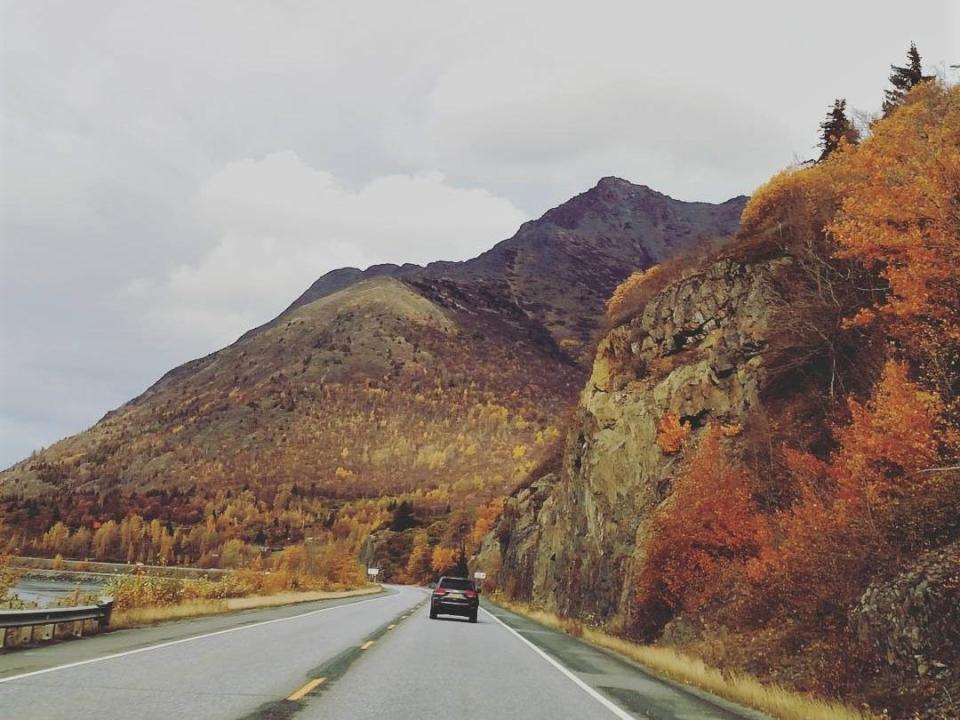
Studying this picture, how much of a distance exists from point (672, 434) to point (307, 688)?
2234 cm

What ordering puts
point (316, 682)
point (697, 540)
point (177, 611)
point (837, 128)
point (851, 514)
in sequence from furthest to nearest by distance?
point (837, 128) < point (697, 540) < point (177, 611) < point (851, 514) < point (316, 682)

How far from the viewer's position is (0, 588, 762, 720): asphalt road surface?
24.1ft

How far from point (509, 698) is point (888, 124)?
3229cm

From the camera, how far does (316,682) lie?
948cm

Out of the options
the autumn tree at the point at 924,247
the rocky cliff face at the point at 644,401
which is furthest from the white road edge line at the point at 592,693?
the rocky cliff face at the point at 644,401

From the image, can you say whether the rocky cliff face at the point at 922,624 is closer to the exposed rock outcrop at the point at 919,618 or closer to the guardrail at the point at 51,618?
the exposed rock outcrop at the point at 919,618

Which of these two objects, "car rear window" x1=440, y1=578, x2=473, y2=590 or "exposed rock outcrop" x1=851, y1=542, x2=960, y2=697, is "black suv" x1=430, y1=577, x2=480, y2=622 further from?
"exposed rock outcrop" x1=851, y1=542, x2=960, y2=697

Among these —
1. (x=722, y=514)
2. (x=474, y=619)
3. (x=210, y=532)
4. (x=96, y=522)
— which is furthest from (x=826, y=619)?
(x=96, y=522)

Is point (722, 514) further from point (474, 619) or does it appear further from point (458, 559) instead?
point (458, 559)

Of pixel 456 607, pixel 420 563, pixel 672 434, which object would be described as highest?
pixel 672 434

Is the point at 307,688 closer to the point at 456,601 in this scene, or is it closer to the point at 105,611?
the point at 105,611

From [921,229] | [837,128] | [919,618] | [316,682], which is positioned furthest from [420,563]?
[919,618]

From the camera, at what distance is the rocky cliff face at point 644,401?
2848cm

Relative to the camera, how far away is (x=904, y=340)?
2011cm
